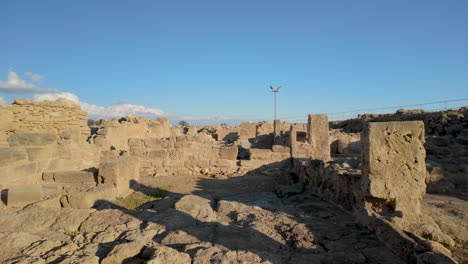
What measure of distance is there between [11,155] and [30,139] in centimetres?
74

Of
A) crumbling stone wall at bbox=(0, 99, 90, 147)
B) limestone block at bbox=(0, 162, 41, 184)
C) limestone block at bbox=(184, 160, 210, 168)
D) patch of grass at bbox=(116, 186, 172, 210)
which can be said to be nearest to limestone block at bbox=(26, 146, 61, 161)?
limestone block at bbox=(0, 162, 41, 184)

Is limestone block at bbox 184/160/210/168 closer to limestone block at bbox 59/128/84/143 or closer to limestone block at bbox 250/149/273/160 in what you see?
limestone block at bbox 250/149/273/160

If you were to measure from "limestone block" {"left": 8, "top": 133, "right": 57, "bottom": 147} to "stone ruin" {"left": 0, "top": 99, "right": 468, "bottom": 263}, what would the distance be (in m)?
0.02

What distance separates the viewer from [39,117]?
7.20m

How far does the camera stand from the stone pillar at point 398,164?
376cm

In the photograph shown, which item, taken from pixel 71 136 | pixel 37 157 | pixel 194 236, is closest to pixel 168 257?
pixel 194 236

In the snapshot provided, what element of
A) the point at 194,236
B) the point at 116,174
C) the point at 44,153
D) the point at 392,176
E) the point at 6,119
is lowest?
the point at 194,236

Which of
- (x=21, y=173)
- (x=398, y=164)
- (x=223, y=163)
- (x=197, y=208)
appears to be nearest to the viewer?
(x=398, y=164)

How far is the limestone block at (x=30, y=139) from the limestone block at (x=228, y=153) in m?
4.87

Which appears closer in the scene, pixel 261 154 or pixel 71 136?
pixel 71 136

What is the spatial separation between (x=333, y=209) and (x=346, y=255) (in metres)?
1.72

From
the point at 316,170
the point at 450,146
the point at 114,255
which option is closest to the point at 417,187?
the point at 316,170

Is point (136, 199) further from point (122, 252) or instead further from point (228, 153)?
point (228, 153)

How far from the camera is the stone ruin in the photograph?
9.86 ft
